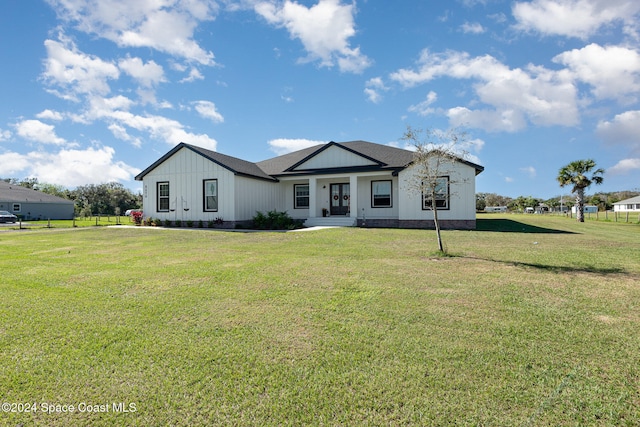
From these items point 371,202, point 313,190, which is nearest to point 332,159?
point 313,190

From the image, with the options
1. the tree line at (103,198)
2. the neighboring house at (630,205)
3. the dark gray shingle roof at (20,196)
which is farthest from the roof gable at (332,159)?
the neighboring house at (630,205)

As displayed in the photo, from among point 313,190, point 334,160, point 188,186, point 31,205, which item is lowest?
point 31,205

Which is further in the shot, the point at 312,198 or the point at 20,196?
the point at 20,196

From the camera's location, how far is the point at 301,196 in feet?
71.4

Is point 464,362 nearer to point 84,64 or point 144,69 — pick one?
point 144,69

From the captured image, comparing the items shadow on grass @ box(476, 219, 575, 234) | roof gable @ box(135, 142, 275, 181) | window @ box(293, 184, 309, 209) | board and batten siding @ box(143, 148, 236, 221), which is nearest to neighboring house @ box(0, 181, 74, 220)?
board and batten siding @ box(143, 148, 236, 221)

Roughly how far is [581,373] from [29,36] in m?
19.4

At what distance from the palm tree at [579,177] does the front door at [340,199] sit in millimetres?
19630

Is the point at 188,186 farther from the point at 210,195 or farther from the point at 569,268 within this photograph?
the point at 569,268

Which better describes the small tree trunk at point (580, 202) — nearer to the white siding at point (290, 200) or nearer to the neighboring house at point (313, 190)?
the neighboring house at point (313, 190)

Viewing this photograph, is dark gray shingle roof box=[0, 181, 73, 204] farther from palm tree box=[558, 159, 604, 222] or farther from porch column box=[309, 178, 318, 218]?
palm tree box=[558, 159, 604, 222]

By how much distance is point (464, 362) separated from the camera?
3012mm

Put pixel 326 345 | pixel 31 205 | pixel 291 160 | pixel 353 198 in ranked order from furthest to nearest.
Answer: pixel 31 205 → pixel 291 160 → pixel 353 198 → pixel 326 345

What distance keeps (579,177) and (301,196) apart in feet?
73.7
